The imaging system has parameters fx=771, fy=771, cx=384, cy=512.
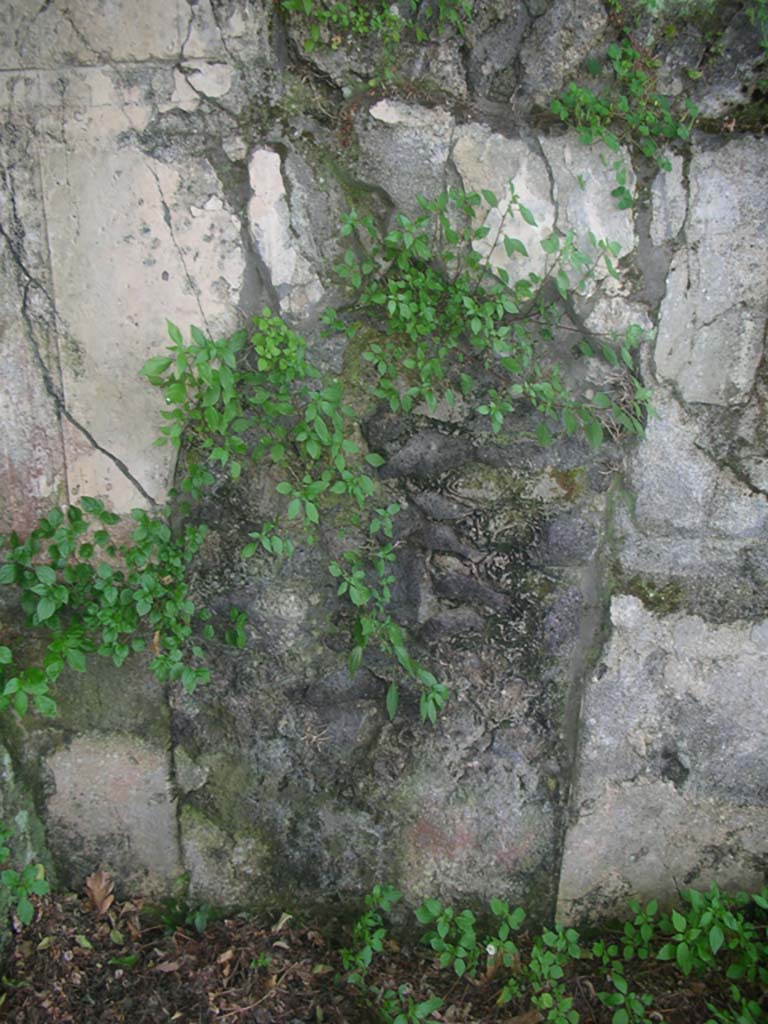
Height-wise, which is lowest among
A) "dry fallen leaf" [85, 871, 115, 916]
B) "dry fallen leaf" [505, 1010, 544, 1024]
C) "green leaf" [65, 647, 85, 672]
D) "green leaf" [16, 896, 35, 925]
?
"dry fallen leaf" [505, 1010, 544, 1024]

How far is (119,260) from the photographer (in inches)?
64.5

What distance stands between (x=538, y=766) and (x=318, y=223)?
4.55 feet

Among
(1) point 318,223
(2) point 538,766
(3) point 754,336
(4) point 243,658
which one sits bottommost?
(2) point 538,766

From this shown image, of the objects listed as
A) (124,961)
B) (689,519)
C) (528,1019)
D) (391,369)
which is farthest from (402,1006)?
(391,369)

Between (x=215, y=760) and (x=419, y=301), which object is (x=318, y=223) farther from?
(x=215, y=760)

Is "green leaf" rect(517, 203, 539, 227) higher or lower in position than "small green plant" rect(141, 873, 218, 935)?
higher

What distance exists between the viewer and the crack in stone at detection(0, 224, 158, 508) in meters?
1.64

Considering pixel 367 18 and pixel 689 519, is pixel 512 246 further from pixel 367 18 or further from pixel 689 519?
pixel 689 519

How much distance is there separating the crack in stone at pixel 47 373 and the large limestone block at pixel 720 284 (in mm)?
1224

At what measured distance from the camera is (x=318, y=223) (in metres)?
1.67

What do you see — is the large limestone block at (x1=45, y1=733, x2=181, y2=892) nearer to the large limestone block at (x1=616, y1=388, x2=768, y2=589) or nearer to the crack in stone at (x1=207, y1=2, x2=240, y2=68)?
the large limestone block at (x1=616, y1=388, x2=768, y2=589)

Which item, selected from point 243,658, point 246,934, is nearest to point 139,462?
point 243,658

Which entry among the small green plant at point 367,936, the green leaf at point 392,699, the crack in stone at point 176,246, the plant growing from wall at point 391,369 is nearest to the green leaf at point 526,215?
the plant growing from wall at point 391,369

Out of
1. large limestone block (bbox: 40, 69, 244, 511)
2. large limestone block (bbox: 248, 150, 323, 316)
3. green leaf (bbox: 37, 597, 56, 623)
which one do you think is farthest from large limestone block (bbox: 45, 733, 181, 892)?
large limestone block (bbox: 248, 150, 323, 316)
